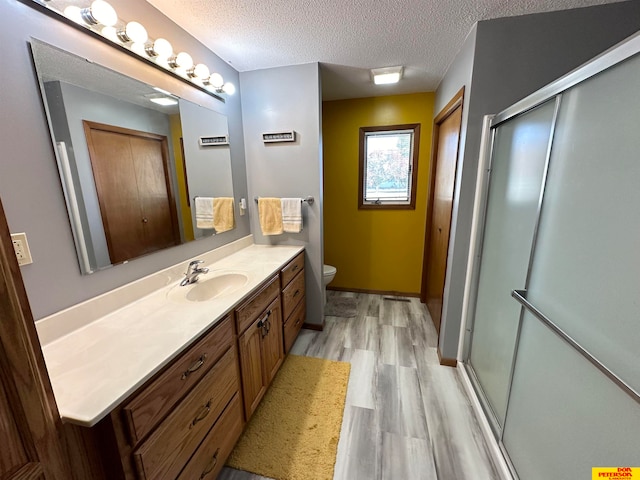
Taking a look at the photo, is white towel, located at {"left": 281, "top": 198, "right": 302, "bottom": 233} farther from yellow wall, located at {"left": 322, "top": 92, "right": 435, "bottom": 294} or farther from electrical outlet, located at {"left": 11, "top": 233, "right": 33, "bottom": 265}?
electrical outlet, located at {"left": 11, "top": 233, "right": 33, "bottom": 265}

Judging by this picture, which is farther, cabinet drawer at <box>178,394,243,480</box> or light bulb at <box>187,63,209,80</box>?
light bulb at <box>187,63,209,80</box>

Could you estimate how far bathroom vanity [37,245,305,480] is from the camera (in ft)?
2.38

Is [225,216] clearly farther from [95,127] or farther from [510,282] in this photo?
[510,282]

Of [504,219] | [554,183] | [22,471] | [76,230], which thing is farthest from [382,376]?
[76,230]

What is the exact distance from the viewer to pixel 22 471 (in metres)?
0.52

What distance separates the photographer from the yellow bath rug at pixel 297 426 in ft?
4.33

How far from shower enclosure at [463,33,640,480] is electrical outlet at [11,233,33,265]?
73.9 inches

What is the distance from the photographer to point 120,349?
2.99ft

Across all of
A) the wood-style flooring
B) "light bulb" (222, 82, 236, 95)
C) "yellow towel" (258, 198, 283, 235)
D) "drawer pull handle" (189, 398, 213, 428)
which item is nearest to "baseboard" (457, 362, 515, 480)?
the wood-style flooring

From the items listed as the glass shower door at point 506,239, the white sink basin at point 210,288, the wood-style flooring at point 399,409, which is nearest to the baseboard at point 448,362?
the wood-style flooring at point 399,409

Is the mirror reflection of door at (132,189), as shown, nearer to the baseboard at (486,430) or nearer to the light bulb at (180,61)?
the light bulb at (180,61)

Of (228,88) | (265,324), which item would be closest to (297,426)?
(265,324)

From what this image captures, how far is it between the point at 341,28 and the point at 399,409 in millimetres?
2401

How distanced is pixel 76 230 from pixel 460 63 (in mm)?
2428
